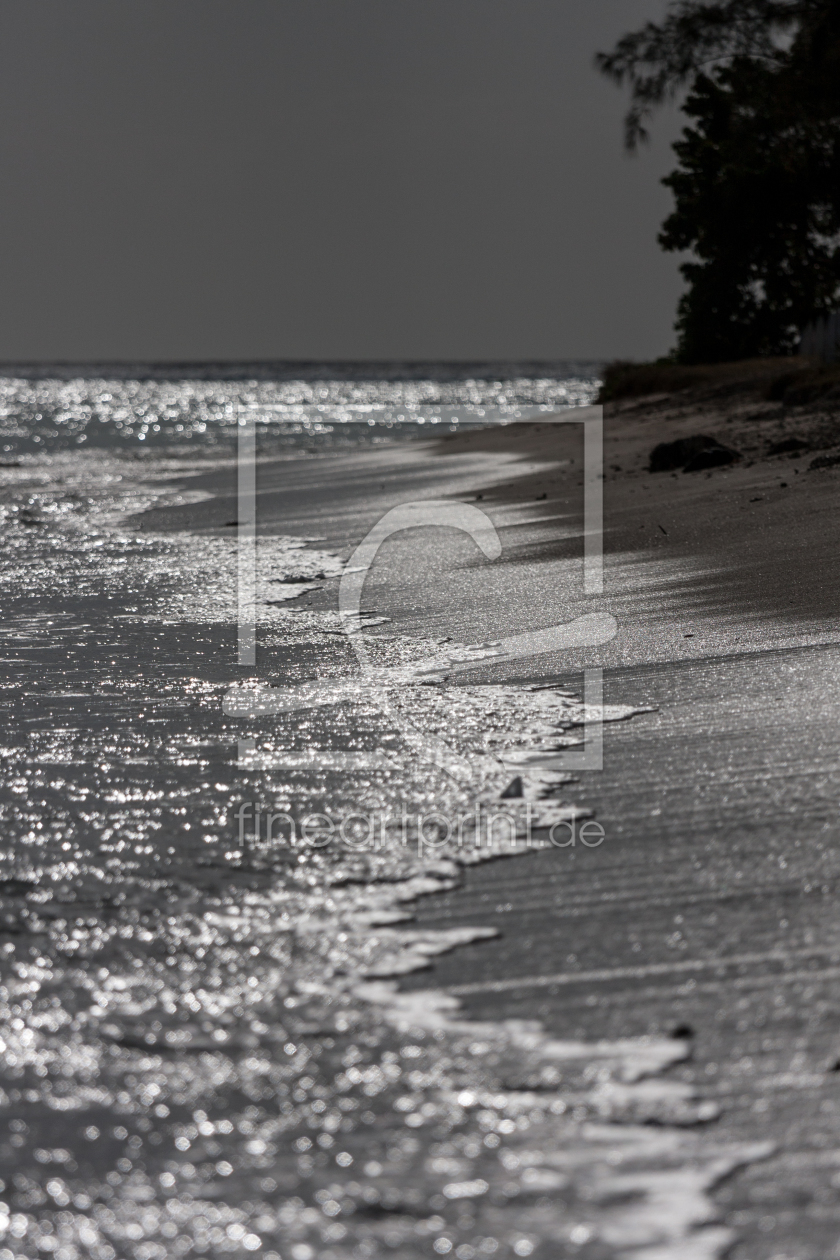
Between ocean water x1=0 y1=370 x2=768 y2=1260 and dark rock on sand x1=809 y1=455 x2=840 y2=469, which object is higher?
dark rock on sand x1=809 y1=455 x2=840 y2=469

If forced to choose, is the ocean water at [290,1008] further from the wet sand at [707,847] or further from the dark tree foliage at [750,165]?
the dark tree foliage at [750,165]

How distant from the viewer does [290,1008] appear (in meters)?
2.39

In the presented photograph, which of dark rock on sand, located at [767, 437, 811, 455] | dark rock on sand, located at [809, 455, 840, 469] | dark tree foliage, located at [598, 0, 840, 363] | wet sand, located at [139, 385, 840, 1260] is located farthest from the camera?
dark tree foliage, located at [598, 0, 840, 363]

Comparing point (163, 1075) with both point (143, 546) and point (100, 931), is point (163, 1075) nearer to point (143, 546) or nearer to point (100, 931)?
point (100, 931)

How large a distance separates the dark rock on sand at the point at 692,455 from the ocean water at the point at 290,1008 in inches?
204

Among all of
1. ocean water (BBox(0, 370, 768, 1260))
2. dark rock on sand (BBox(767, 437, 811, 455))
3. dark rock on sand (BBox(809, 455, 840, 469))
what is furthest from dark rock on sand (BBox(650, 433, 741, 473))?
ocean water (BBox(0, 370, 768, 1260))

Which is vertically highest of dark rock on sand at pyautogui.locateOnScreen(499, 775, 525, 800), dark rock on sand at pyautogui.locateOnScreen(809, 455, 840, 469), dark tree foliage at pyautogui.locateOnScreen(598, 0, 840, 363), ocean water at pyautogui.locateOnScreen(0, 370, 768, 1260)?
dark tree foliage at pyautogui.locateOnScreen(598, 0, 840, 363)

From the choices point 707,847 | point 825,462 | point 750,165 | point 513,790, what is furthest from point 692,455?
point 750,165

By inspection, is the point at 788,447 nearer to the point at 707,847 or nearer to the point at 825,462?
the point at 825,462

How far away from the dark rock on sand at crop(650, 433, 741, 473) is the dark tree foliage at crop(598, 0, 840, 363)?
20.7 ft

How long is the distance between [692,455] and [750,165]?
51.6 ft

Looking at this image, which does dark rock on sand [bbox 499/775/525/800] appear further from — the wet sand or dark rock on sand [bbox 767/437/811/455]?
dark rock on sand [bbox 767/437/811/455]

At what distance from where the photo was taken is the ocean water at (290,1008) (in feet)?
6.05

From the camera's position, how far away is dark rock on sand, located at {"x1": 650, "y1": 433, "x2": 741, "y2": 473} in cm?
968
